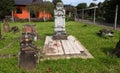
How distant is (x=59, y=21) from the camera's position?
40.0 ft

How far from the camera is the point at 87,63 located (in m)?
6.63

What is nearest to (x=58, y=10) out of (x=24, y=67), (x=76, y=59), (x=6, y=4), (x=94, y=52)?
(x=94, y=52)

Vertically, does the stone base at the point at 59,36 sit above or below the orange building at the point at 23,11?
below

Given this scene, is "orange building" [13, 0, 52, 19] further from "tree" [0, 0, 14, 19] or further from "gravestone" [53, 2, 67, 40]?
"gravestone" [53, 2, 67, 40]

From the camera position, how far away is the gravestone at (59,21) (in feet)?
39.4

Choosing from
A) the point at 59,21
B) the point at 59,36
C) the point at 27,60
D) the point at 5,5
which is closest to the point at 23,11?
the point at 5,5

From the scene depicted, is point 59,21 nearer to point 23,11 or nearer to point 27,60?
point 27,60

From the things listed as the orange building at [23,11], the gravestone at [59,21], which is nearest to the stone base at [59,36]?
the gravestone at [59,21]

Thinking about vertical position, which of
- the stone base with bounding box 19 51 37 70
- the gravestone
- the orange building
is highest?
the orange building

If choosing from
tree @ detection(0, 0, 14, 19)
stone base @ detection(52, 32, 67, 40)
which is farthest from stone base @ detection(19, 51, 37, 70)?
tree @ detection(0, 0, 14, 19)

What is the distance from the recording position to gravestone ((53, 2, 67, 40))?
12000mm

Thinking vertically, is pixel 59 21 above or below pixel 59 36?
above

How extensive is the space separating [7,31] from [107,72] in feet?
43.7

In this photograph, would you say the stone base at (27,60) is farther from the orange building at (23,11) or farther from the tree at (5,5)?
the orange building at (23,11)
